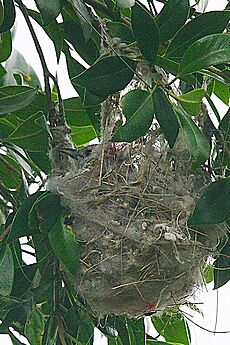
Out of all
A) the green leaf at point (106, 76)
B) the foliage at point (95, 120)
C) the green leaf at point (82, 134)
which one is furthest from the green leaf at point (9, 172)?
the green leaf at point (106, 76)

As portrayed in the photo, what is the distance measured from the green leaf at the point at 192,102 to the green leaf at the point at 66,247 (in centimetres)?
20

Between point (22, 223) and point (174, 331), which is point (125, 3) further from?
point (174, 331)

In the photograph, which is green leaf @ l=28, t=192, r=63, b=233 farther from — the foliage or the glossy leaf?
the glossy leaf

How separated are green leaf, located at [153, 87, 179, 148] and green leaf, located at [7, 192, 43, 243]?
0.63 feet

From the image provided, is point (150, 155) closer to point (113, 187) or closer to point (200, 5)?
point (113, 187)

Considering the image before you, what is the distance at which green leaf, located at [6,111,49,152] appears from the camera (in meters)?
1.22

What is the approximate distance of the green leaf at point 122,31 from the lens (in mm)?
1098

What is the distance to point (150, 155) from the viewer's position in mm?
1136

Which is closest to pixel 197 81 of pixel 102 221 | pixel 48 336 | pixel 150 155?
pixel 150 155

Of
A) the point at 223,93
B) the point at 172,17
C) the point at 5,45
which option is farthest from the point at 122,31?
the point at 5,45

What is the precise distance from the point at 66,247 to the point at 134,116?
18 centimetres

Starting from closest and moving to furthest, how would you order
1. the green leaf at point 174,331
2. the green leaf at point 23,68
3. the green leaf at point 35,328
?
the green leaf at point 35,328
the green leaf at point 174,331
the green leaf at point 23,68

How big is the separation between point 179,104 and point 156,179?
131 mm

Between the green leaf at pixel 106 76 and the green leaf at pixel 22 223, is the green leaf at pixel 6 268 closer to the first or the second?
the green leaf at pixel 22 223
